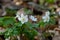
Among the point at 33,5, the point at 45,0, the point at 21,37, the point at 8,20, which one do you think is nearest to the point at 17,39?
the point at 21,37

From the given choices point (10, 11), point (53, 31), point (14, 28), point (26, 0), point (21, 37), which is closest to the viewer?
point (14, 28)

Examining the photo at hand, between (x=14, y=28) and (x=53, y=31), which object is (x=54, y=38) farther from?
(x=14, y=28)

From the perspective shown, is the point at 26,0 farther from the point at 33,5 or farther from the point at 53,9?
the point at 53,9

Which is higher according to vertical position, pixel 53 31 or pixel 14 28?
pixel 14 28

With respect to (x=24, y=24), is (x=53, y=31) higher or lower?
lower

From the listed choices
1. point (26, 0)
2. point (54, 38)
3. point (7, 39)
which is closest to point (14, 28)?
point (7, 39)

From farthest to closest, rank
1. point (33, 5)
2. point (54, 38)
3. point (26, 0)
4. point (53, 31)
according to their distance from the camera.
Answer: point (26, 0) < point (33, 5) < point (53, 31) < point (54, 38)

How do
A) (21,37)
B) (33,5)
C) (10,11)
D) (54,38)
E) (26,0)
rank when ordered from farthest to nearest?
(26,0) < (33,5) < (10,11) < (54,38) < (21,37)

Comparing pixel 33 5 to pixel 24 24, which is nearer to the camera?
pixel 24 24

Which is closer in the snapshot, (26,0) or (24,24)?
(24,24)
